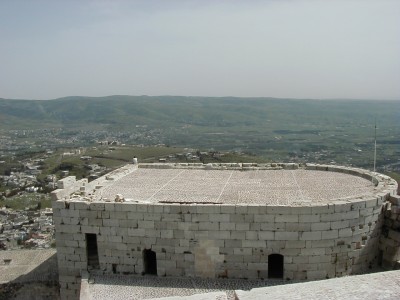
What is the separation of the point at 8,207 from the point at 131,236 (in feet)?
126

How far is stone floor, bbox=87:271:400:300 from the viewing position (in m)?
8.62

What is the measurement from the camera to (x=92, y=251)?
16266 millimetres

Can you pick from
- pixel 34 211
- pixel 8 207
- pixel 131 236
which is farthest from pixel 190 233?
pixel 8 207

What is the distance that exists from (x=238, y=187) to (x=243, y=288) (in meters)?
5.15

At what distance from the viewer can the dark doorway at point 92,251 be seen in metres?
16.1

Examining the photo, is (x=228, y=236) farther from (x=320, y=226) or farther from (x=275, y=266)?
(x=320, y=226)

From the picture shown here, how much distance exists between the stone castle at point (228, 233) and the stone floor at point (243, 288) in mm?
424

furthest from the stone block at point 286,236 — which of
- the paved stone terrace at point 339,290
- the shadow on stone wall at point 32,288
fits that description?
the shadow on stone wall at point 32,288

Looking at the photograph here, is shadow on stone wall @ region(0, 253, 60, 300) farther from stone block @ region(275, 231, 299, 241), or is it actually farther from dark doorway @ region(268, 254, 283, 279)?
stone block @ region(275, 231, 299, 241)

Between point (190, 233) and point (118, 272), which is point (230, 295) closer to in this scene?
point (190, 233)

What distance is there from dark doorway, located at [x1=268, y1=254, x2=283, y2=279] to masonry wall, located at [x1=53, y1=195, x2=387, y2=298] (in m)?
0.42

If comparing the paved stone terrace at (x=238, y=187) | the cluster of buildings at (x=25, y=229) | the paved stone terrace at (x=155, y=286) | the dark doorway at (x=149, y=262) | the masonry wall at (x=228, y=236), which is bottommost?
the cluster of buildings at (x=25, y=229)

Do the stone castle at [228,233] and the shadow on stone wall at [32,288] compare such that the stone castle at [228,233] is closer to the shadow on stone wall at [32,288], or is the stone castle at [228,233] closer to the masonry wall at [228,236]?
the masonry wall at [228,236]

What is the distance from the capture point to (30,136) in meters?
169
